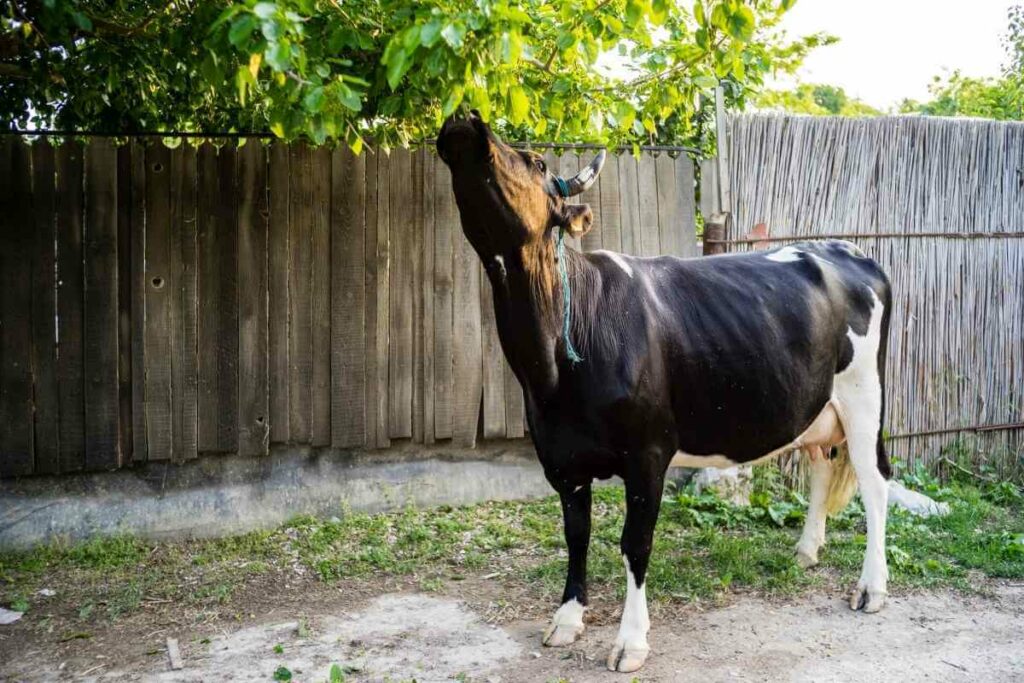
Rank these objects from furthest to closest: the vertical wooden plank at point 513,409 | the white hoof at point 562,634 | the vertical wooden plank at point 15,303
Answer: the vertical wooden plank at point 513,409
the vertical wooden plank at point 15,303
the white hoof at point 562,634

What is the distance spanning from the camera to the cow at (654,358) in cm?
380

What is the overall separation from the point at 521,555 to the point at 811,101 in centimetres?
1693

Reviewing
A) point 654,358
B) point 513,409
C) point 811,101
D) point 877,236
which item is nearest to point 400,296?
point 513,409

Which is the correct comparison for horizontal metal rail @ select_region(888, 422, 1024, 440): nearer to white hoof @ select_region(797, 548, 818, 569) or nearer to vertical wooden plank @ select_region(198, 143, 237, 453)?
white hoof @ select_region(797, 548, 818, 569)

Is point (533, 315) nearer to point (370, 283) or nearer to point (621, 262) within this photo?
point (621, 262)

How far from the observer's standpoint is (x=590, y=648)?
4219 mm

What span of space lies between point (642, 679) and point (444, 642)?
0.96 meters

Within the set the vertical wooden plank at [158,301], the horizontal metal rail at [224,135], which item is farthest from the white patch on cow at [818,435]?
the vertical wooden plank at [158,301]

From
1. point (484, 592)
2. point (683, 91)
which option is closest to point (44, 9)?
point (683, 91)

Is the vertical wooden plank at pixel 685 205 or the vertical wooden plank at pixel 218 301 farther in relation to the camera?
the vertical wooden plank at pixel 685 205

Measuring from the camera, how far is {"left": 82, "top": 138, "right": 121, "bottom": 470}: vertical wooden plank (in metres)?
5.51

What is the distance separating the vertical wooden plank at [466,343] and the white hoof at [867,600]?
8.60 feet

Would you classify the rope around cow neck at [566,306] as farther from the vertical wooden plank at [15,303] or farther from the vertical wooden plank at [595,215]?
the vertical wooden plank at [15,303]

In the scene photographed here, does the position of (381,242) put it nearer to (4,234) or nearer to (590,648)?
(4,234)
